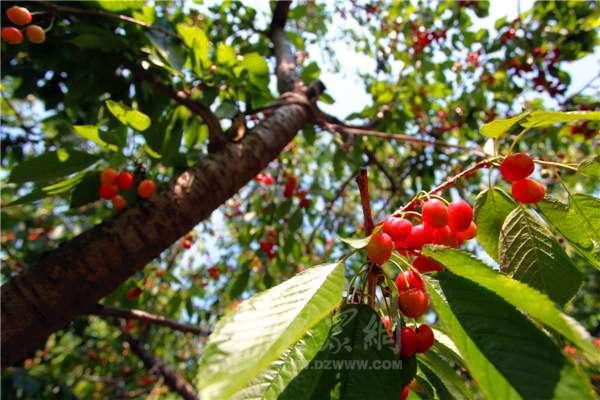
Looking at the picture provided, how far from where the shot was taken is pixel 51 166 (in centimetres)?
144

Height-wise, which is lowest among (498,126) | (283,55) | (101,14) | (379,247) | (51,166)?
(51,166)

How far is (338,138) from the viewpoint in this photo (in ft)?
9.66

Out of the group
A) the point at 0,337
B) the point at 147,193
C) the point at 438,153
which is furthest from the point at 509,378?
the point at 438,153

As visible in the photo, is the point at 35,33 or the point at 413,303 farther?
the point at 35,33

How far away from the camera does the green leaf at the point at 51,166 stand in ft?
4.61

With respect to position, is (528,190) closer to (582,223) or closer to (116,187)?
(582,223)

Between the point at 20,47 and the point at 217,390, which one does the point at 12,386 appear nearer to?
the point at 20,47

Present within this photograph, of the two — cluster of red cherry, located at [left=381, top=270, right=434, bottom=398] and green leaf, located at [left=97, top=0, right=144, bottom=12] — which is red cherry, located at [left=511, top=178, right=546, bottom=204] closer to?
cluster of red cherry, located at [left=381, top=270, right=434, bottom=398]

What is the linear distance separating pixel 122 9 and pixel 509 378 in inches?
81.0

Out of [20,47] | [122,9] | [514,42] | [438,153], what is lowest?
[20,47]

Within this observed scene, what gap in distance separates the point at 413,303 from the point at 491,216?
277mm

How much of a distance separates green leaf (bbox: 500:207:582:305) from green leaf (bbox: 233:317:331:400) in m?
0.36

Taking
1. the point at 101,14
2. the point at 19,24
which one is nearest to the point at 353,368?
the point at 101,14

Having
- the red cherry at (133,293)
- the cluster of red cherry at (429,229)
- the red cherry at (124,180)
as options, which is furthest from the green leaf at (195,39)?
the cluster of red cherry at (429,229)
